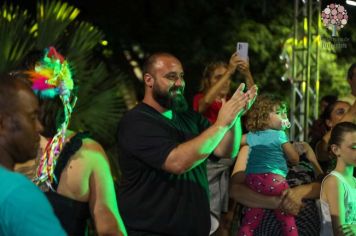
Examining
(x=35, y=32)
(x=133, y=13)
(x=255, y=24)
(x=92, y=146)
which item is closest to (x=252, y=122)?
(x=92, y=146)

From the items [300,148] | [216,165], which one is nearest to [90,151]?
[300,148]

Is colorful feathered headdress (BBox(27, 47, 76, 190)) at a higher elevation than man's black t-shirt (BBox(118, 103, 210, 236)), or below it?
higher

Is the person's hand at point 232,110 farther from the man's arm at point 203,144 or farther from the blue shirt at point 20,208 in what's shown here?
the blue shirt at point 20,208

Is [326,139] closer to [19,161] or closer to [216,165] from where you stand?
[216,165]

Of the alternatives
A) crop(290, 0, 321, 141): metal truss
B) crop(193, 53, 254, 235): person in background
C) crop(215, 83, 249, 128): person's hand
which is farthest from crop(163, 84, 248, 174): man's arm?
crop(290, 0, 321, 141): metal truss

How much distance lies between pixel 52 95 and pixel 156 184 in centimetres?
137

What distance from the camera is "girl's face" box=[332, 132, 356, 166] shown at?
18.6ft

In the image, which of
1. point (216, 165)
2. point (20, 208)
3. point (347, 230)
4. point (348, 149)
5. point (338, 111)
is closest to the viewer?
point (20, 208)

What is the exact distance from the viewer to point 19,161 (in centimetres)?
268

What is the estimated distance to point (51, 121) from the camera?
3715 mm

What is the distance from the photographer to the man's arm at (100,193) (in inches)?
146

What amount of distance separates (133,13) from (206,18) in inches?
62.5

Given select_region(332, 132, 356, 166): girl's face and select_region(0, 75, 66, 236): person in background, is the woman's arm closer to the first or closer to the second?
select_region(332, 132, 356, 166): girl's face

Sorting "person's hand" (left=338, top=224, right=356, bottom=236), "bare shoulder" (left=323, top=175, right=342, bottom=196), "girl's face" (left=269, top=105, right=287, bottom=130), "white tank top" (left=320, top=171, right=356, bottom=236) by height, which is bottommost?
"person's hand" (left=338, top=224, right=356, bottom=236)
